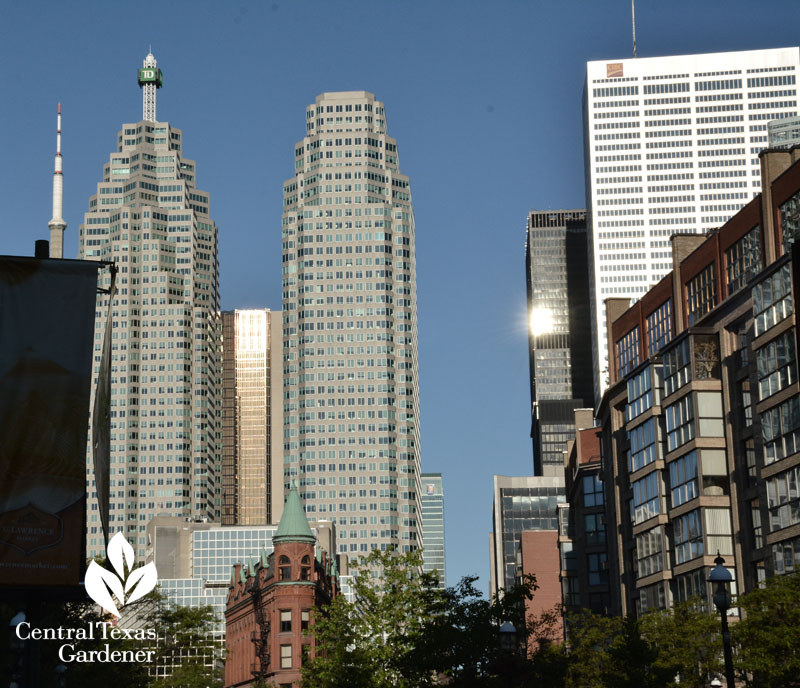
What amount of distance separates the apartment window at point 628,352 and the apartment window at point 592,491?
1621 cm

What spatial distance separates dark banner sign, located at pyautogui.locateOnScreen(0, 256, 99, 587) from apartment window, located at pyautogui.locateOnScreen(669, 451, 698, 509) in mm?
56865

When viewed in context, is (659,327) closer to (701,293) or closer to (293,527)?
(701,293)

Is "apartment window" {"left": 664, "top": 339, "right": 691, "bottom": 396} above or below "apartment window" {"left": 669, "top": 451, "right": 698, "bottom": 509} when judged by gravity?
above

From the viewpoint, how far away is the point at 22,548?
109 feet

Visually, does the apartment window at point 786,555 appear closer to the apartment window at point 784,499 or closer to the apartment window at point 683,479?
the apartment window at point 784,499

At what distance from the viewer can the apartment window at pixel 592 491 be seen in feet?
394

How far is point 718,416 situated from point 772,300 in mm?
12031

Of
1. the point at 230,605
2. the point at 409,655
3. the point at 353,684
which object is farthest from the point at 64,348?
the point at 230,605

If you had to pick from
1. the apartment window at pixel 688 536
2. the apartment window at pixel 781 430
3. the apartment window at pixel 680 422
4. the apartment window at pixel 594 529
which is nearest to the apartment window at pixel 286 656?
the apartment window at pixel 594 529

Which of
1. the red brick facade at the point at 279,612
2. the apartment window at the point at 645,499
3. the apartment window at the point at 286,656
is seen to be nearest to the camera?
the apartment window at the point at 645,499

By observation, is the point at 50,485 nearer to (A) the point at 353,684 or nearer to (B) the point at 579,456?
(A) the point at 353,684

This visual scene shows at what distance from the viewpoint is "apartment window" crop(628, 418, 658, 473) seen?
91625 mm

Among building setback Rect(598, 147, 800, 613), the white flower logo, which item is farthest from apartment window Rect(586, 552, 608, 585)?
the white flower logo

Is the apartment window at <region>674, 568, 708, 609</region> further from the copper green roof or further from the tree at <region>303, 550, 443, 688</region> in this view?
the copper green roof
